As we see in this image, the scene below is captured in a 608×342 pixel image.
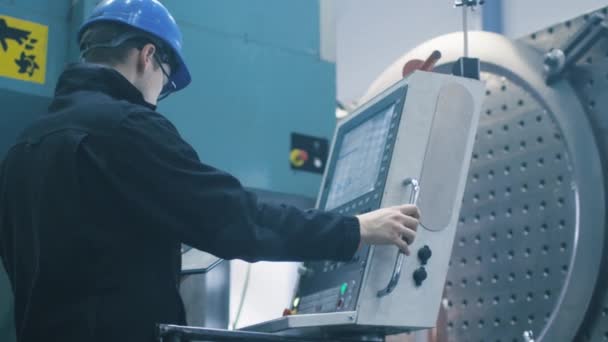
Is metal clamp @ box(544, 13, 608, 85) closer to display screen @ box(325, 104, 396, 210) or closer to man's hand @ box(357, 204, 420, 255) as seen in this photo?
display screen @ box(325, 104, 396, 210)

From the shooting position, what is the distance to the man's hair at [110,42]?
1.46m

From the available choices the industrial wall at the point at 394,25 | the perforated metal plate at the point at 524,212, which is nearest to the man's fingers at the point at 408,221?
the perforated metal plate at the point at 524,212

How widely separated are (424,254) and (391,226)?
0.29 feet

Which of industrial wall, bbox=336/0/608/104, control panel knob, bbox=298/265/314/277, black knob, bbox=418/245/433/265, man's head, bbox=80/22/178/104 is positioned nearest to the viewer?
black knob, bbox=418/245/433/265

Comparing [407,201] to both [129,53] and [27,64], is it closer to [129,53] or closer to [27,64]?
[129,53]

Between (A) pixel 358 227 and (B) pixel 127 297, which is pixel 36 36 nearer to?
(B) pixel 127 297

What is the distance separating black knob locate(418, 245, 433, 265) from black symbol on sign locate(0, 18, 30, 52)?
880 mm

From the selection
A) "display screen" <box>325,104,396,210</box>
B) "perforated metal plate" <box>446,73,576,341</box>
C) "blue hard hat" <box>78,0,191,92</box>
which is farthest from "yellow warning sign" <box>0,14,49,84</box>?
"perforated metal plate" <box>446,73,576,341</box>

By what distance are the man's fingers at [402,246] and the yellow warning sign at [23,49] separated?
817 mm

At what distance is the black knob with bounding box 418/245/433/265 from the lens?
1327 mm

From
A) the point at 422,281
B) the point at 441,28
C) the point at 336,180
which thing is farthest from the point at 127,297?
the point at 441,28

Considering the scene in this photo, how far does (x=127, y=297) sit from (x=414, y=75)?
0.59 m

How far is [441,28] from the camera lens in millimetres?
3098

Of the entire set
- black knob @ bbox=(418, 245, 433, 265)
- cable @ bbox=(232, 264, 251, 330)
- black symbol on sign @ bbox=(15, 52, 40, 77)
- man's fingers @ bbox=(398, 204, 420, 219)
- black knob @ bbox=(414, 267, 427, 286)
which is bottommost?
cable @ bbox=(232, 264, 251, 330)
